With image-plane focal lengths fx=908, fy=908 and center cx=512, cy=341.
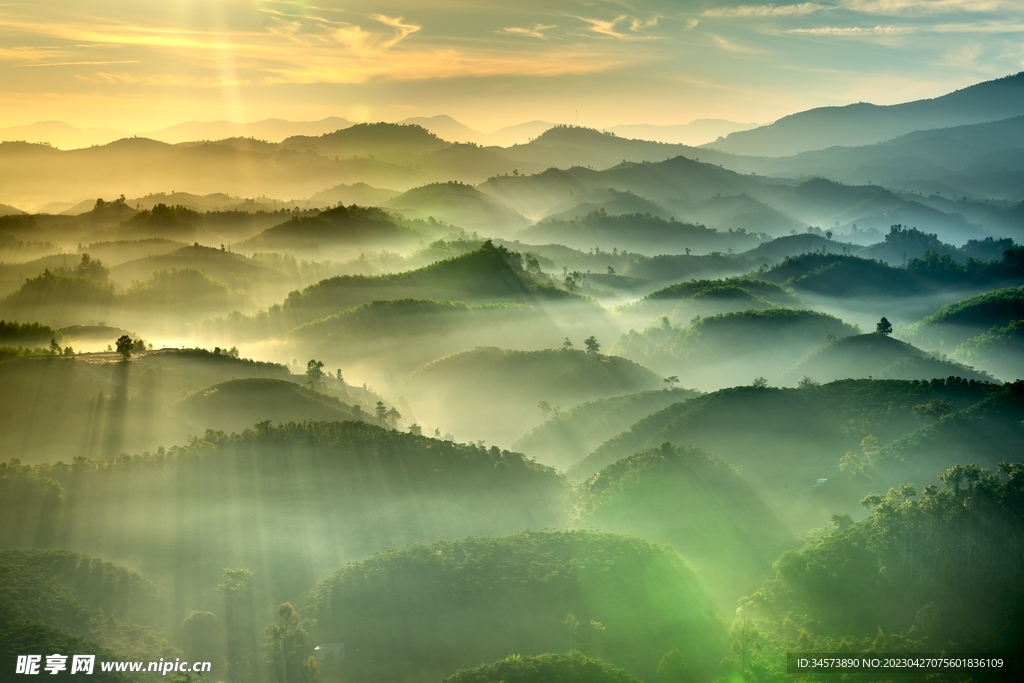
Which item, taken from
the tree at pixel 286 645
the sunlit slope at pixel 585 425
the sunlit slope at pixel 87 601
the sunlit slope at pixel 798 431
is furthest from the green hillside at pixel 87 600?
the sunlit slope at pixel 585 425

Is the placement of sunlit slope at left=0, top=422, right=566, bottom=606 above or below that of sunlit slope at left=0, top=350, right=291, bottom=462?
below

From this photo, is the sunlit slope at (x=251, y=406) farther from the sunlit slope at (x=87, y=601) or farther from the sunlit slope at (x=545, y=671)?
the sunlit slope at (x=545, y=671)

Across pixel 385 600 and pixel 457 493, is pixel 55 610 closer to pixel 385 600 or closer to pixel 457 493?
pixel 385 600

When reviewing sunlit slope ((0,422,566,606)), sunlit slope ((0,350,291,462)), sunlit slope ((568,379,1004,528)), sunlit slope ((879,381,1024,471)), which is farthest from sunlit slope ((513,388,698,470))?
sunlit slope ((879,381,1024,471))

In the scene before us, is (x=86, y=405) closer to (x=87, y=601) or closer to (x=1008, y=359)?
(x=87, y=601)

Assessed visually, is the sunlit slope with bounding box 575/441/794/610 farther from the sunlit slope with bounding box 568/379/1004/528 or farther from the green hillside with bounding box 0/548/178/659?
the green hillside with bounding box 0/548/178/659
